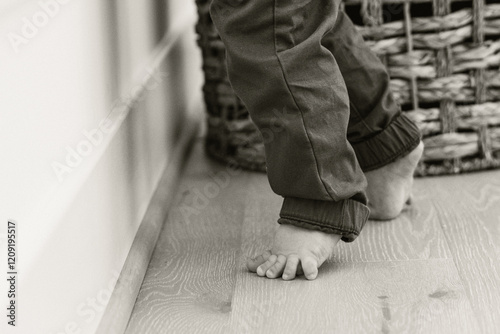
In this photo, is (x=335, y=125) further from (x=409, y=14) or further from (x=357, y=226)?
(x=409, y=14)

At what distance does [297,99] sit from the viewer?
0.88 metres

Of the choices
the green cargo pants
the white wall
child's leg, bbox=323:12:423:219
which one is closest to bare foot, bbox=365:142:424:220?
child's leg, bbox=323:12:423:219

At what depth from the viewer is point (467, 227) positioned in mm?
1062

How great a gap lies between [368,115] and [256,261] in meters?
0.30

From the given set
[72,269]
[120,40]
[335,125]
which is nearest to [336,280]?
[335,125]

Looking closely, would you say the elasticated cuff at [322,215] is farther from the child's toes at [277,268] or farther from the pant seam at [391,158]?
the pant seam at [391,158]

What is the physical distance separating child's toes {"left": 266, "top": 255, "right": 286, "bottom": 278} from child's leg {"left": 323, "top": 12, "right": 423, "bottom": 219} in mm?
234

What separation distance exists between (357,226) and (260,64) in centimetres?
24

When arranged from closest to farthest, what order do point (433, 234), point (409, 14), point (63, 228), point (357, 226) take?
point (63, 228), point (357, 226), point (433, 234), point (409, 14)

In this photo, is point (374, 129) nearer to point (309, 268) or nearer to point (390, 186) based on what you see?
point (390, 186)

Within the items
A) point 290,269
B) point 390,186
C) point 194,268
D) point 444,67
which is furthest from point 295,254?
point 444,67

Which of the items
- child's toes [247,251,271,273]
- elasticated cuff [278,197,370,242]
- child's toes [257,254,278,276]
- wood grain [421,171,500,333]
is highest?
elasticated cuff [278,197,370,242]

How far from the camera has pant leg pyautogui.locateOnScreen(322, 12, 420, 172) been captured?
1097mm

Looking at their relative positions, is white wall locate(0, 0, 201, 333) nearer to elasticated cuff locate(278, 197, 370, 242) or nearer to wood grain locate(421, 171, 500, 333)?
elasticated cuff locate(278, 197, 370, 242)
